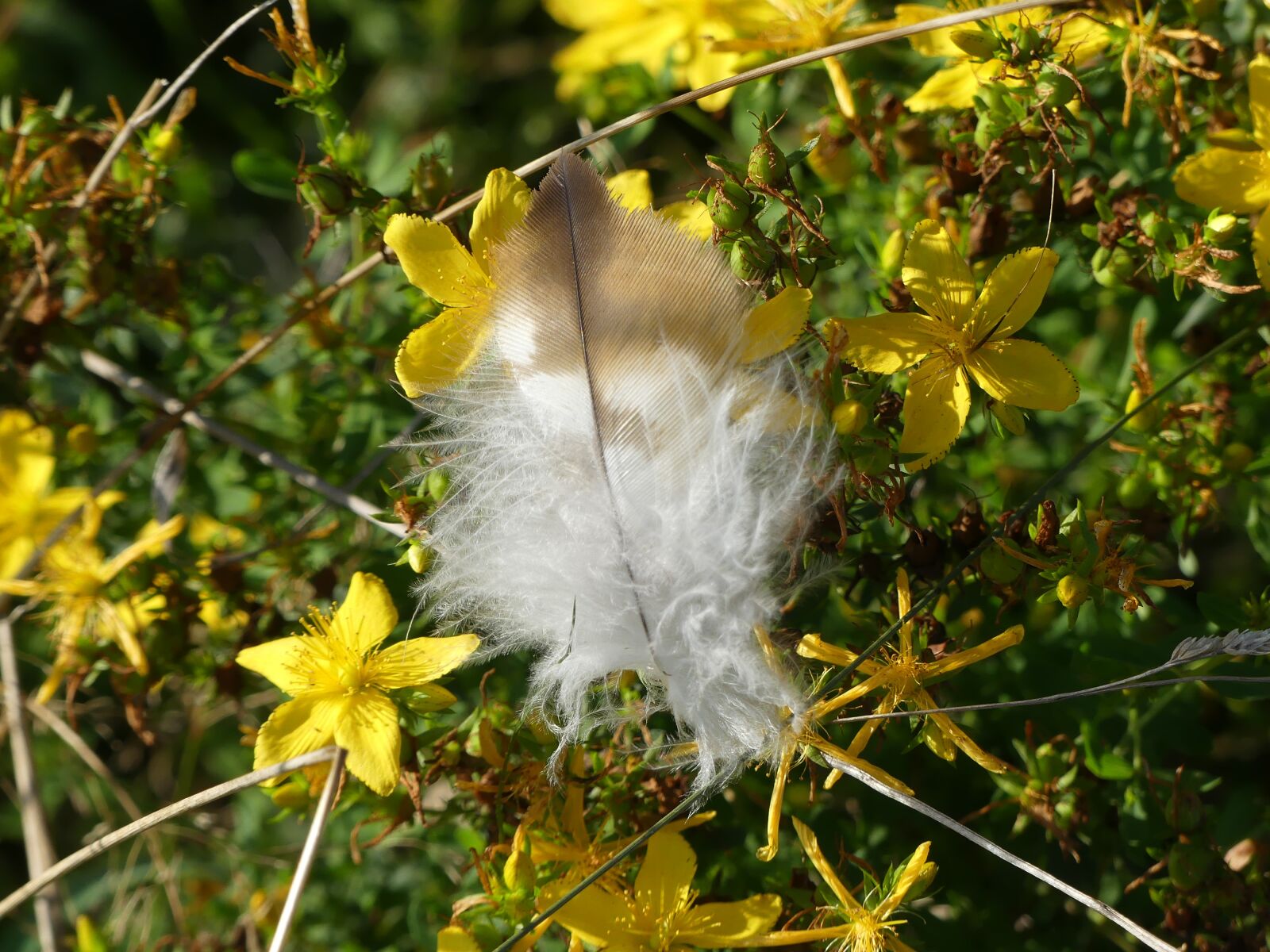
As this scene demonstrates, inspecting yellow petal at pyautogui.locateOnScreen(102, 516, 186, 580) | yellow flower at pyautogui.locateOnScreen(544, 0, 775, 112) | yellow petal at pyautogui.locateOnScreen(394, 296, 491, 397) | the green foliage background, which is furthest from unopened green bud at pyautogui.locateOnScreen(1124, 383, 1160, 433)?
yellow petal at pyautogui.locateOnScreen(102, 516, 186, 580)

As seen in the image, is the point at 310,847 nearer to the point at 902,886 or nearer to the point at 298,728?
the point at 298,728

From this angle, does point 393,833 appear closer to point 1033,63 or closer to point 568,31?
point 1033,63

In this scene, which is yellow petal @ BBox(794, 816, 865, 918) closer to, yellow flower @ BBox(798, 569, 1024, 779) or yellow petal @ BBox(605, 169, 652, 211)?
yellow flower @ BBox(798, 569, 1024, 779)

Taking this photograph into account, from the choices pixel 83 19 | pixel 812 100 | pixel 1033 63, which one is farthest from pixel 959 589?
pixel 83 19

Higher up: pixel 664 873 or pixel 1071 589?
pixel 1071 589

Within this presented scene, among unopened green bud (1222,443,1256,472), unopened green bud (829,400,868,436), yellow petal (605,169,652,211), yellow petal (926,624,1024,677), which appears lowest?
unopened green bud (1222,443,1256,472)

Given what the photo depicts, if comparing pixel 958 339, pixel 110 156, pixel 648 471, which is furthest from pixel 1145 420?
pixel 110 156

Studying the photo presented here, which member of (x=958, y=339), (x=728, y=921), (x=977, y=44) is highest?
(x=977, y=44)
